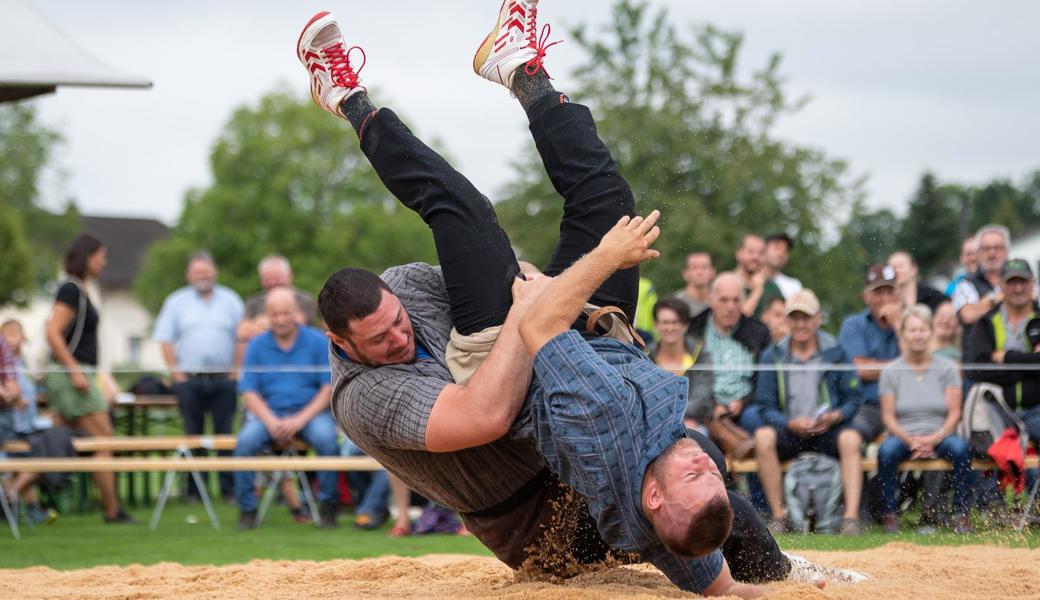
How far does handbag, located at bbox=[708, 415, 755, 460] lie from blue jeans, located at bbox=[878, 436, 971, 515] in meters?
0.77

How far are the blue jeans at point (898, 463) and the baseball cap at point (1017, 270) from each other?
1084 mm

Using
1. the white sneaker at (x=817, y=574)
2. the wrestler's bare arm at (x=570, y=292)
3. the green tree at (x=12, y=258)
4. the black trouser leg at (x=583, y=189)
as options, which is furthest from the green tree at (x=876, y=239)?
the green tree at (x=12, y=258)

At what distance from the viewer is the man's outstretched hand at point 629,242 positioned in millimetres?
3807

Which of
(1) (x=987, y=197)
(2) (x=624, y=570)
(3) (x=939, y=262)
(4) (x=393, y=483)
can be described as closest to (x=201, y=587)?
(2) (x=624, y=570)

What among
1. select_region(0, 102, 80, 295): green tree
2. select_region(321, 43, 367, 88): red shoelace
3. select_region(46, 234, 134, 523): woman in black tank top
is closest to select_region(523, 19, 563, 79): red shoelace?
select_region(321, 43, 367, 88): red shoelace

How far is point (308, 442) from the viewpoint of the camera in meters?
8.37

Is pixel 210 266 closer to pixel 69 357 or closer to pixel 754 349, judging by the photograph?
pixel 69 357

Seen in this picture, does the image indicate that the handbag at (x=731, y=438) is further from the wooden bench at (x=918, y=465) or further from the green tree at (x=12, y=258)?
the green tree at (x=12, y=258)

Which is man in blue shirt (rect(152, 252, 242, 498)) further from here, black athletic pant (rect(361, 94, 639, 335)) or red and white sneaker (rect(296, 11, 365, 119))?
black athletic pant (rect(361, 94, 639, 335))

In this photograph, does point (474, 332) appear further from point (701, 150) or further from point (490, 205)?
point (701, 150)

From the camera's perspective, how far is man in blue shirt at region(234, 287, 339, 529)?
27.0ft

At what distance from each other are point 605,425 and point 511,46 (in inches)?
66.7

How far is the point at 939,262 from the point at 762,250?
2788 centimetres

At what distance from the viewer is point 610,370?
3.74 meters
